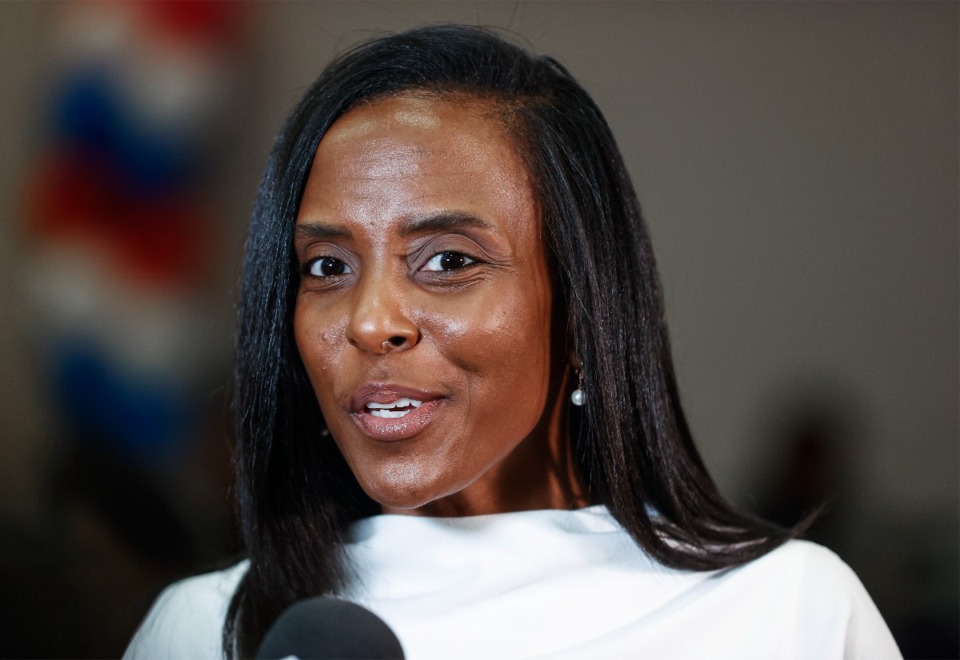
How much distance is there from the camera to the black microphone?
119 cm

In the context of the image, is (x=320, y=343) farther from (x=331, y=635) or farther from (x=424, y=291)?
(x=331, y=635)

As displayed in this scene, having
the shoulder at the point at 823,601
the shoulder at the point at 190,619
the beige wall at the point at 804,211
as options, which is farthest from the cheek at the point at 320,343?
the beige wall at the point at 804,211

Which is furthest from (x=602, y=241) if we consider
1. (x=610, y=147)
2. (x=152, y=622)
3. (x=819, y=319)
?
(x=819, y=319)

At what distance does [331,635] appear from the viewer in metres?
1.19

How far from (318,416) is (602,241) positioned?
1.85 feet

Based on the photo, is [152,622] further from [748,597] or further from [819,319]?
[819,319]

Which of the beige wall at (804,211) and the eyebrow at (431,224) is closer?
the eyebrow at (431,224)

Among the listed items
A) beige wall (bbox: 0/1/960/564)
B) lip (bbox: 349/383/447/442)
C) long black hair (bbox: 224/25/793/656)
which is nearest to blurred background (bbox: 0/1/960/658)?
beige wall (bbox: 0/1/960/564)

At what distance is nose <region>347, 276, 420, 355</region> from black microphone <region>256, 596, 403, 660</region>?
481mm

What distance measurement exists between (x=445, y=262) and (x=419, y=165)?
5.7 inches

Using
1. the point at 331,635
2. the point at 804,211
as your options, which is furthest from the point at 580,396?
the point at 804,211

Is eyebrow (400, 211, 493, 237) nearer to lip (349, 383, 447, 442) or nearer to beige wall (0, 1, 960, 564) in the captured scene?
lip (349, 383, 447, 442)

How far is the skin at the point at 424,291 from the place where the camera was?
1.65m

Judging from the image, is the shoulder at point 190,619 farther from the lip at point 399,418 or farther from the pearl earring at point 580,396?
the pearl earring at point 580,396
